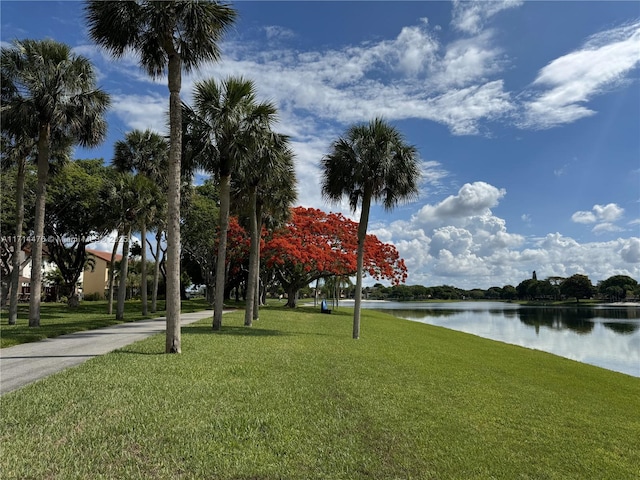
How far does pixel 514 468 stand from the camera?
16.9 ft

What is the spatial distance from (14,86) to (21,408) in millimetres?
16711

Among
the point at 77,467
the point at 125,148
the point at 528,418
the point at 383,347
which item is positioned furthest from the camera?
the point at 125,148

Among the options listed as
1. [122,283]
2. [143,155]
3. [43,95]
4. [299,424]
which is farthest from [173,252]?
[143,155]

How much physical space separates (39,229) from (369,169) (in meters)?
13.2

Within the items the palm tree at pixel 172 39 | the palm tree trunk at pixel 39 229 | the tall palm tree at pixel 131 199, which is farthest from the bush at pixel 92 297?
the palm tree at pixel 172 39

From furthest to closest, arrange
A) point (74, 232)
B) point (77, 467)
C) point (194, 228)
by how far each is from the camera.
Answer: point (194, 228), point (74, 232), point (77, 467)

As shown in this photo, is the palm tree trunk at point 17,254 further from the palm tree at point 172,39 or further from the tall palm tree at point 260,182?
the palm tree at point 172,39

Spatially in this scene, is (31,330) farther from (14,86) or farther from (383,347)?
(383,347)

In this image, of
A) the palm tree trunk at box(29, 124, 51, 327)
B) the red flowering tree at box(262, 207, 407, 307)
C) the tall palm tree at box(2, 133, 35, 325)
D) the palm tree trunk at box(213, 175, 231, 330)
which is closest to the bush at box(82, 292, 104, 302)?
the red flowering tree at box(262, 207, 407, 307)

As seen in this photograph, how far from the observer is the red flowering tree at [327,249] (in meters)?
32.3

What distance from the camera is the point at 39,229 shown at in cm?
1767

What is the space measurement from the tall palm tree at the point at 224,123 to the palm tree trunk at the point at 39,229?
239 inches

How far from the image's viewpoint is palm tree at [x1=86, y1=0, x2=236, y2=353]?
11.8 metres

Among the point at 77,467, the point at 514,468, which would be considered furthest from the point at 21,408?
the point at 514,468
